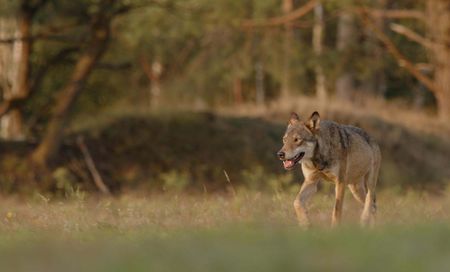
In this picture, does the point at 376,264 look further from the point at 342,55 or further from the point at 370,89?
the point at 370,89

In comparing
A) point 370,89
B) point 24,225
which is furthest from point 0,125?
point 24,225

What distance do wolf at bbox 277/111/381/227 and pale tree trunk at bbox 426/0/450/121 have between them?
24.9 meters

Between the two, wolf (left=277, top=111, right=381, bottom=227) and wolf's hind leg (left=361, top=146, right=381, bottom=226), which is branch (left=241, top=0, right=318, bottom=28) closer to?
wolf's hind leg (left=361, top=146, right=381, bottom=226)

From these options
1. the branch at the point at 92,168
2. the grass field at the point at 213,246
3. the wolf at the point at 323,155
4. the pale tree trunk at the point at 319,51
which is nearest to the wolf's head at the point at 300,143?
the wolf at the point at 323,155

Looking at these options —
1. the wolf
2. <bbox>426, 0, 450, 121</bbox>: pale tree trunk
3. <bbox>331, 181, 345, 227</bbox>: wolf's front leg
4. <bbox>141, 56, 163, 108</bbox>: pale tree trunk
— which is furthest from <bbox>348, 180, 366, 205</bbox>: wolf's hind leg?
<bbox>141, 56, 163, 108</bbox>: pale tree trunk

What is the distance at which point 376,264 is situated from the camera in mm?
7043

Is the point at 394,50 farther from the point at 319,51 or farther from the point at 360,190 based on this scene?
the point at 360,190

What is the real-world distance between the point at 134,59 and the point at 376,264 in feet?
142

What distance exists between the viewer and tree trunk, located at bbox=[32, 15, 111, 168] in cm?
2866

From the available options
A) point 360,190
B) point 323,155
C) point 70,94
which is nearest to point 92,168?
point 70,94

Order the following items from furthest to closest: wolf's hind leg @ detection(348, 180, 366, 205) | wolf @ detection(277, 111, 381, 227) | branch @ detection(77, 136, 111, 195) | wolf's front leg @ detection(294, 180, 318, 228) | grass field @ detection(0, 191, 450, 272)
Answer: branch @ detection(77, 136, 111, 195) < wolf's hind leg @ detection(348, 180, 366, 205) < wolf @ detection(277, 111, 381, 227) < wolf's front leg @ detection(294, 180, 318, 228) < grass field @ detection(0, 191, 450, 272)

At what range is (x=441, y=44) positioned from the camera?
3806 centimetres

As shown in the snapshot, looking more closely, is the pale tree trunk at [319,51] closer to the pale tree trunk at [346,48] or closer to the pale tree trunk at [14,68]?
the pale tree trunk at [346,48]

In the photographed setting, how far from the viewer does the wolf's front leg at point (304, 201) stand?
39.5 ft
